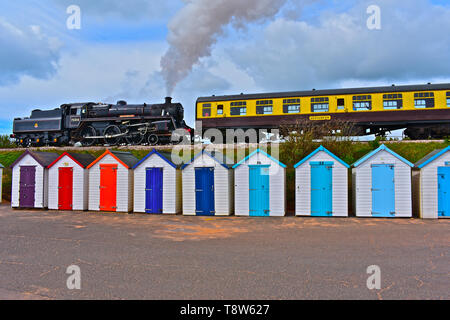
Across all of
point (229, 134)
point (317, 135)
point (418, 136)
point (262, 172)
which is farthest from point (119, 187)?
point (418, 136)

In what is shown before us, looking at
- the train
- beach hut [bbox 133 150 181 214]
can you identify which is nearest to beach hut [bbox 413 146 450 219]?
the train

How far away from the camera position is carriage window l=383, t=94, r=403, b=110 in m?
19.0

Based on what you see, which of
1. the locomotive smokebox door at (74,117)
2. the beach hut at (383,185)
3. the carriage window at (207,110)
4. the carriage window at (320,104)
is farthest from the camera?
the locomotive smokebox door at (74,117)

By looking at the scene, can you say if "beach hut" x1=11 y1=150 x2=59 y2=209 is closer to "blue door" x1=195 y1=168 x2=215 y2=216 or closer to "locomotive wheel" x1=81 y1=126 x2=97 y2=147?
"locomotive wheel" x1=81 y1=126 x2=97 y2=147

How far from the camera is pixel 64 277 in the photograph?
5695 mm

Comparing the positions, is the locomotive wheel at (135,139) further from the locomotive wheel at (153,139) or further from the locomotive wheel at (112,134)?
the locomotive wheel at (112,134)

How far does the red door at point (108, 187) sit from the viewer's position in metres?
14.2

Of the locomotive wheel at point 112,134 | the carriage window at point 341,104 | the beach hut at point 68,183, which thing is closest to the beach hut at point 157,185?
the beach hut at point 68,183

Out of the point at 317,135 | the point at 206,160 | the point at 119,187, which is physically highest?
the point at 317,135

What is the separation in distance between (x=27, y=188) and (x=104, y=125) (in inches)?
293

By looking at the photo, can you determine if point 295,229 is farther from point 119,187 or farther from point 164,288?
point 119,187

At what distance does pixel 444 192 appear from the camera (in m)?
12.0

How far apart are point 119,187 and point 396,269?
37.1 feet

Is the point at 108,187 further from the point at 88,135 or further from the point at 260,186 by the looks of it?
the point at 88,135
